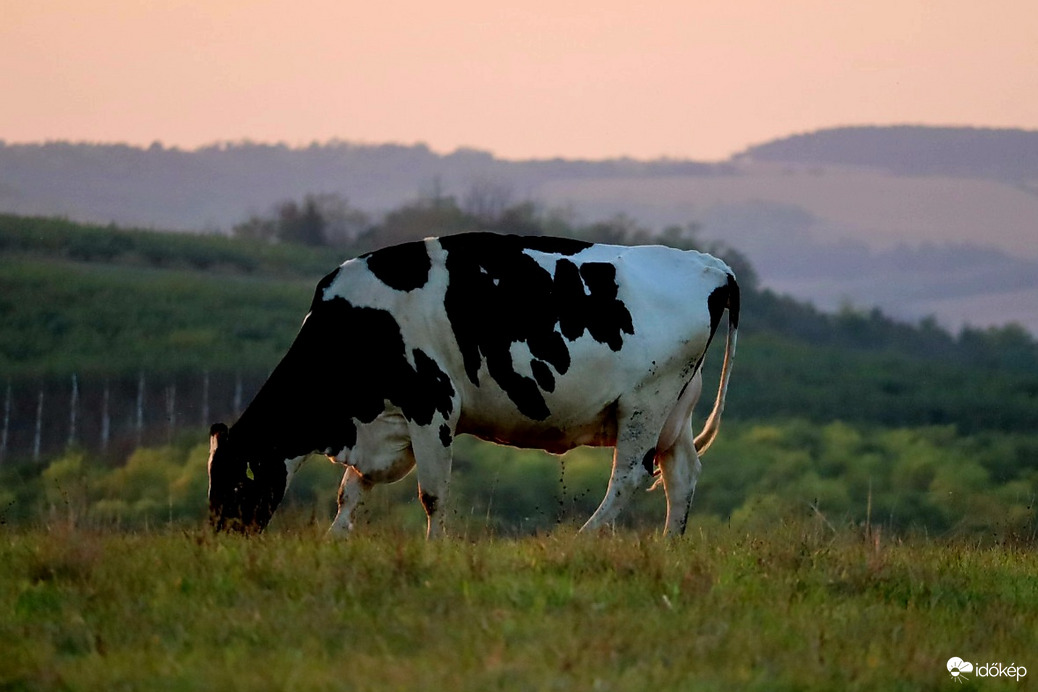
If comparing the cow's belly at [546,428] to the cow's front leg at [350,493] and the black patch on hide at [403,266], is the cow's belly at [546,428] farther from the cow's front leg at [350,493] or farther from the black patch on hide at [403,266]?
the black patch on hide at [403,266]

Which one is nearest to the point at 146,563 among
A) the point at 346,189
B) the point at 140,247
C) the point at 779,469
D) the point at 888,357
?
the point at 779,469

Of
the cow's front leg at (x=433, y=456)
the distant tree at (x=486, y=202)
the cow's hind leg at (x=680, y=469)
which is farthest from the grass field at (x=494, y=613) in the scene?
the distant tree at (x=486, y=202)

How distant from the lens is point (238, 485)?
38.7ft

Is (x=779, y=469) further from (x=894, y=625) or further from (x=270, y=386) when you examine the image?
(x=894, y=625)

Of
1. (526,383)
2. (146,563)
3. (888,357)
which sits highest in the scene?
(526,383)

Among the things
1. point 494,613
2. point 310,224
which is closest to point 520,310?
point 494,613

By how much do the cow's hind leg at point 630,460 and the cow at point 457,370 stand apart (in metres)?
0.01

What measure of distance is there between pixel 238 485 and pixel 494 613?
4114 mm

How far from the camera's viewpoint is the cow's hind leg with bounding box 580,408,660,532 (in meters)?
12.1

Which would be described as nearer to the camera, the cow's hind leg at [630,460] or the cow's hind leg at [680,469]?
the cow's hind leg at [630,460]

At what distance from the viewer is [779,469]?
1710 inches

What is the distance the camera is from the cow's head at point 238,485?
1182cm

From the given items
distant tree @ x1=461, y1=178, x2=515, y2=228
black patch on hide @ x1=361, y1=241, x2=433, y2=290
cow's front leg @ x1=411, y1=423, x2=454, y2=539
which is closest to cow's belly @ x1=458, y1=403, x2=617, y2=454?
cow's front leg @ x1=411, y1=423, x2=454, y2=539

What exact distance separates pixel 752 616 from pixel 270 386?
4.82 metres
